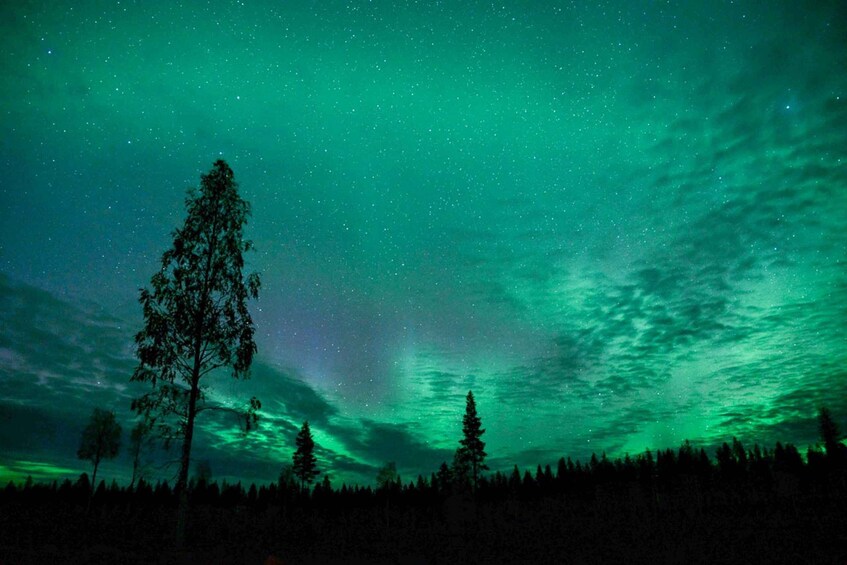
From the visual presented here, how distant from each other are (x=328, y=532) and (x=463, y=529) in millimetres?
12759

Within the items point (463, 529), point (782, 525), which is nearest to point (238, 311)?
point (463, 529)

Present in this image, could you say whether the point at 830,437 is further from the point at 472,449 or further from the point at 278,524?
the point at 278,524

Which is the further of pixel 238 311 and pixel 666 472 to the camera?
pixel 666 472

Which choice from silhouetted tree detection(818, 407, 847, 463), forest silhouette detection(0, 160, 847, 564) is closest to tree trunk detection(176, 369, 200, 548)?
forest silhouette detection(0, 160, 847, 564)

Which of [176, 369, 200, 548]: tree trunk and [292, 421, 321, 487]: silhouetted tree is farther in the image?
[292, 421, 321, 487]: silhouetted tree

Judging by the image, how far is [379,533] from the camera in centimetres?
4094

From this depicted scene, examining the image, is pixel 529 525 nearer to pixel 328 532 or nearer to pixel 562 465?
pixel 328 532

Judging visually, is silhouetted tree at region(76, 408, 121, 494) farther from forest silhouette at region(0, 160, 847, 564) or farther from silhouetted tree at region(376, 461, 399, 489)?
silhouetted tree at region(376, 461, 399, 489)

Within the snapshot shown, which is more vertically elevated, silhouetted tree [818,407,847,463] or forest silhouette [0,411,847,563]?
silhouetted tree [818,407,847,463]

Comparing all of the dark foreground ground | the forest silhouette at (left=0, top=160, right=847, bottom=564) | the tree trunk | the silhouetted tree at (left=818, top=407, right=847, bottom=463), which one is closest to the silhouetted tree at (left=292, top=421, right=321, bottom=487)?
the forest silhouette at (left=0, top=160, right=847, bottom=564)

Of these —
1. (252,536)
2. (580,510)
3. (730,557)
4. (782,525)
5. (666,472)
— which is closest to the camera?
(730,557)

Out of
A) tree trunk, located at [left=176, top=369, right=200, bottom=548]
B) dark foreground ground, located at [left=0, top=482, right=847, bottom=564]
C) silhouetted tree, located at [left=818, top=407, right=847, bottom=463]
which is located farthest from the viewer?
silhouetted tree, located at [left=818, top=407, right=847, bottom=463]

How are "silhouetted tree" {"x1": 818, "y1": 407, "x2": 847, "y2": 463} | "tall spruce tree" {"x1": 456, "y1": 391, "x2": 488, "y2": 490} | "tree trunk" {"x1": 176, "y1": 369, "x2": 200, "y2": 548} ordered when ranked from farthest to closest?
"silhouetted tree" {"x1": 818, "y1": 407, "x2": 847, "y2": 463}
"tall spruce tree" {"x1": 456, "y1": 391, "x2": 488, "y2": 490}
"tree trunk" {"x1": 176, "y1": 369, "x2": 200, "y2": 548}

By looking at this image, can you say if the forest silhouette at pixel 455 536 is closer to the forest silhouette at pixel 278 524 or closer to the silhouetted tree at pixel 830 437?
the forest silhouette at pixel 278 524
